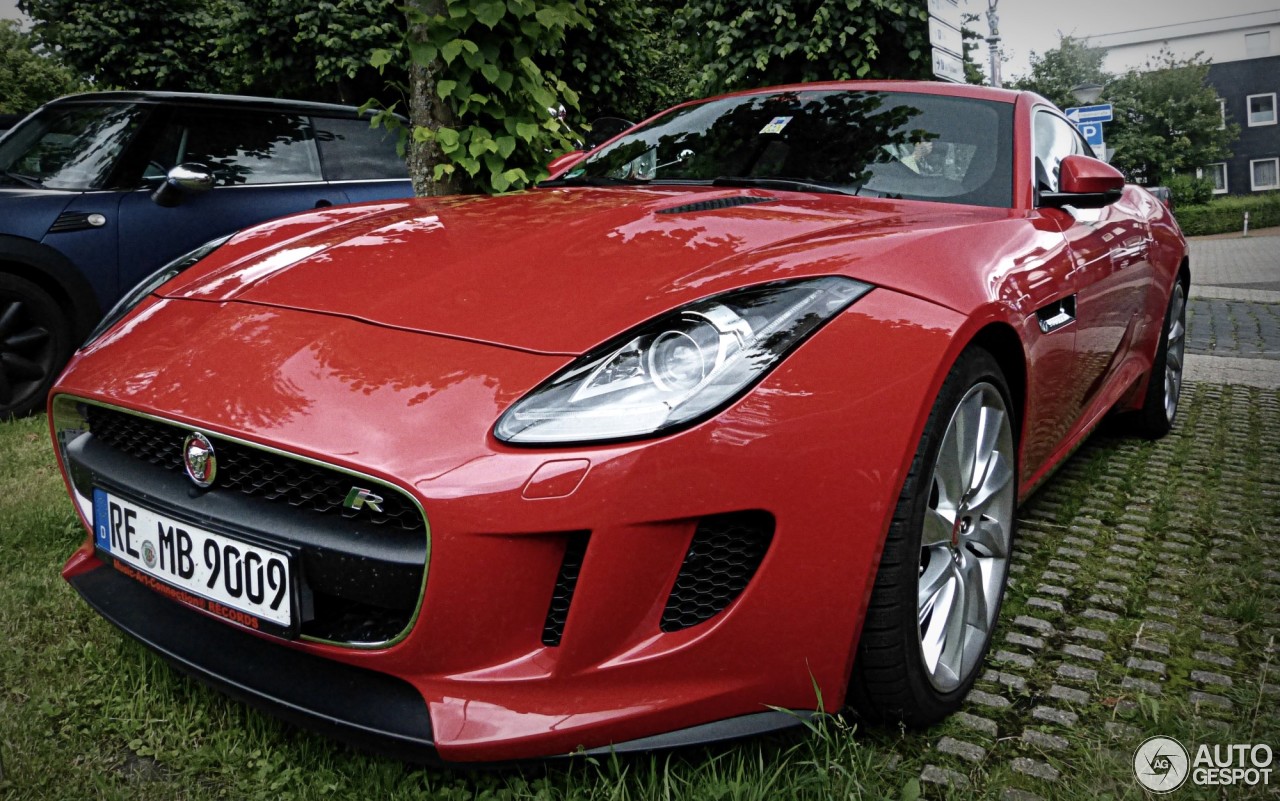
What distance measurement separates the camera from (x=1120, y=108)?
3872 centimetres

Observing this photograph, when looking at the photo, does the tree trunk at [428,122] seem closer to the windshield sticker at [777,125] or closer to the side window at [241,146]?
the side window at [241,146]

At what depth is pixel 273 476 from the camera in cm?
165

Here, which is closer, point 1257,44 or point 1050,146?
point 1050,146

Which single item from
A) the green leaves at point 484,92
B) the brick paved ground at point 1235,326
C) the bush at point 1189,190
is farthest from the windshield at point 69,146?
the bush at point 1189,190

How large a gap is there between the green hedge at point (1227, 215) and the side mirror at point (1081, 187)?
33512mm

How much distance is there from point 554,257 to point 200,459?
747 millimetres

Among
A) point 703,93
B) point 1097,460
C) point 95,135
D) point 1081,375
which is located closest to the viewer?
point 1081,375

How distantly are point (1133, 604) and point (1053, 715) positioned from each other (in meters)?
0.69

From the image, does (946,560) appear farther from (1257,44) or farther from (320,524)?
(1257,44)

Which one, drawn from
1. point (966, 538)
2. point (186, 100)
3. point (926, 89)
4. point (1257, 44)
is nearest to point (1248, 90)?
point (1257, 44)

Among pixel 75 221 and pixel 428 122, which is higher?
pixel 428 122

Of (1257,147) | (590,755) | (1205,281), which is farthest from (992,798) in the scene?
(1257,147)

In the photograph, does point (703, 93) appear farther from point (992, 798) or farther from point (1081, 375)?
point (992, 798)

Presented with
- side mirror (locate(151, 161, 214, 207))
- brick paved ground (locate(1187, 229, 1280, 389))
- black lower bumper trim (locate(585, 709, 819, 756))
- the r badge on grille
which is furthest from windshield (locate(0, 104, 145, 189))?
brick paved ground (locate(1187, 229, 1280, 389))
